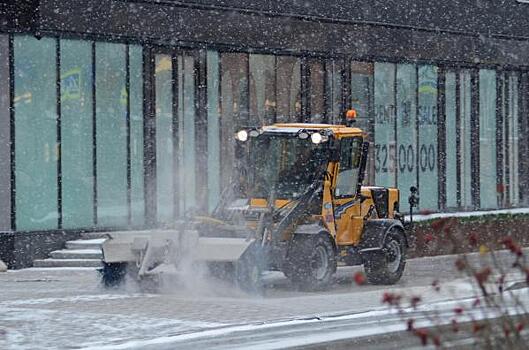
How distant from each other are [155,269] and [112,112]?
314 inches

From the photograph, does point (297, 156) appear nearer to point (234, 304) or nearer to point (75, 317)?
point (234, 304)

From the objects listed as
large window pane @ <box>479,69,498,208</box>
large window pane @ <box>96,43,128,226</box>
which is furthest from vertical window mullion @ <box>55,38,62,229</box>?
large window pane @ <box>479,69,498,208</box>

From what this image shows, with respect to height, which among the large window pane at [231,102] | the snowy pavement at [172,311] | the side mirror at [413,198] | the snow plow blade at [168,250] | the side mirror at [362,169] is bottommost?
the snowy pavement at [172,311]

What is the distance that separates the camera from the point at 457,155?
3516cm

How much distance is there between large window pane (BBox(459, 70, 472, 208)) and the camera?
35.2 meters

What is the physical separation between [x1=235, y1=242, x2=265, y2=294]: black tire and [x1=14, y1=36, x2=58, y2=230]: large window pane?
7442 mm

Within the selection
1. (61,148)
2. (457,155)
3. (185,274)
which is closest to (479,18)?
(457,155)

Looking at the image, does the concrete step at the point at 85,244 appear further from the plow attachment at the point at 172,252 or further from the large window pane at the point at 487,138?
the large window pane at the point at 487,138

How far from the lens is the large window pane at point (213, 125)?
27438 mm

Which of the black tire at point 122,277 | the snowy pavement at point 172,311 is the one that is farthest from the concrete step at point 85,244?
the black tire at point 122,277

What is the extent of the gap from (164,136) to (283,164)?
7.30 m

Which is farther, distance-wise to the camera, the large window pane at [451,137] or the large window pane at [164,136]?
the large window pane at [451,137]

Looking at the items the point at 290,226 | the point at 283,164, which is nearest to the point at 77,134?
the point at 283,164

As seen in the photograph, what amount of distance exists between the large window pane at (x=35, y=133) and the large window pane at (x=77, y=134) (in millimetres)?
228
